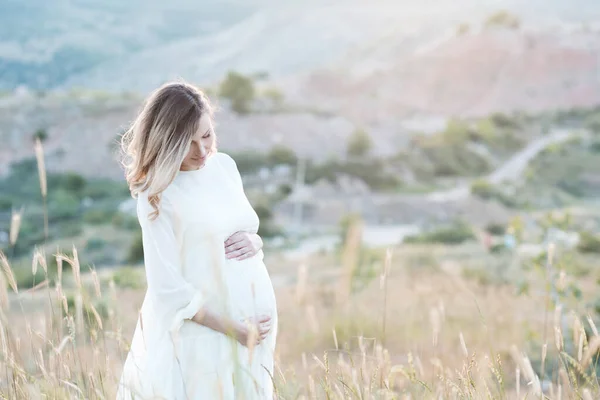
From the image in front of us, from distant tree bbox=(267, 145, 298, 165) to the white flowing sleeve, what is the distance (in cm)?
1839

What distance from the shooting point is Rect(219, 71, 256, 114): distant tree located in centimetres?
2306

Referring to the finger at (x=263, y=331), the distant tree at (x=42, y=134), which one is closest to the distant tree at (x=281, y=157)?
the distant tree at (x=42, y=134)

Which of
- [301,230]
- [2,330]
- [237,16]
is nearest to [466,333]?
[2,330]

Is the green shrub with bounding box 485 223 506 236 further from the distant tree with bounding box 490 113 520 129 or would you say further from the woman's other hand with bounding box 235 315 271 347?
the woman's other hand with bounding box 235 315 271 347

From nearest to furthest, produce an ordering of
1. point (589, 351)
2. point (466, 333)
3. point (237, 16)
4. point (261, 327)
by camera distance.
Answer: point (589, 351) → point (261, 327) → point (466, 333) → point (237, 16)

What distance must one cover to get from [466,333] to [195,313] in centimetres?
449

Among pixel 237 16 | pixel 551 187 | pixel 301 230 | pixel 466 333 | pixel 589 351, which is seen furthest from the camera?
pixel 237 16

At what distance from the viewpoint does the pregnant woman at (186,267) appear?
78.6 inches

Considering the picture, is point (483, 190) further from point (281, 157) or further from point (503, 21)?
point (503, 21)

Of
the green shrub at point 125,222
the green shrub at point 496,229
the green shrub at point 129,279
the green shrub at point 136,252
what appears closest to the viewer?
the green shrub at point 129,279

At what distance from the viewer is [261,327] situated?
6.89 ft

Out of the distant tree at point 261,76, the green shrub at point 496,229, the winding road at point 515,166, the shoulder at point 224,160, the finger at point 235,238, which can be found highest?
the shoulder at point 224,160

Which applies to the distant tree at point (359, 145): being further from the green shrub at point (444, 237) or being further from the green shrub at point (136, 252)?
the green shrub at point (136, 252)

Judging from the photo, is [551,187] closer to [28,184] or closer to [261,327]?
[28,184]
